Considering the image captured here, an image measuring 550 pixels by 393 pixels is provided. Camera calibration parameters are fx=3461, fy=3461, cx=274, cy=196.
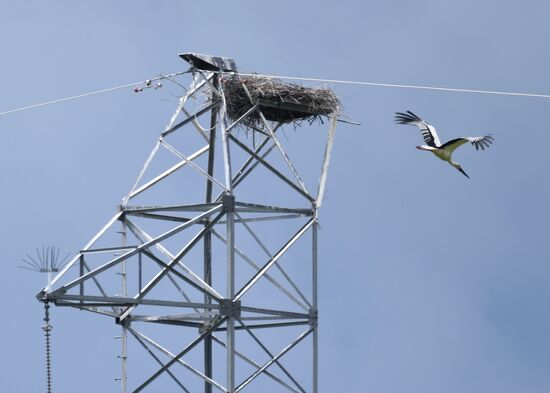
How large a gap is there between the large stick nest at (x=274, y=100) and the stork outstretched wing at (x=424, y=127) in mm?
1539

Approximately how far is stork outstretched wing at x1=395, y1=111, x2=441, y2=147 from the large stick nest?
154 centimetres

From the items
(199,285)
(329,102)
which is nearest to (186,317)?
(199,285)

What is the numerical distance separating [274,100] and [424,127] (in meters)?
3.16

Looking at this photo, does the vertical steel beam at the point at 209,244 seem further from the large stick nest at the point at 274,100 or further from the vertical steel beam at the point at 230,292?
the vertical steel beam at the point at 230,292

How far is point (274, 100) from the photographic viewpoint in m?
70.7

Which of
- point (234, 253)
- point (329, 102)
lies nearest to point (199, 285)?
point (234, 253)

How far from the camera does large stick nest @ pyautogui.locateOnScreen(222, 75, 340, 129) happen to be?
7025cm

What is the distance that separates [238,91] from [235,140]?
122 cm

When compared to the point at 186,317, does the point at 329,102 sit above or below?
above

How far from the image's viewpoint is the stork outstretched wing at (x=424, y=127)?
6944 centimetres

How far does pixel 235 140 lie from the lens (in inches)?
2741

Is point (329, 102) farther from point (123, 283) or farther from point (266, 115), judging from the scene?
point (123, 283)

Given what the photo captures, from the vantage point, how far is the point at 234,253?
68.4 m

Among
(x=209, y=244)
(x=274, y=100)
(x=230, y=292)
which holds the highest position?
(x=274, y=100)
